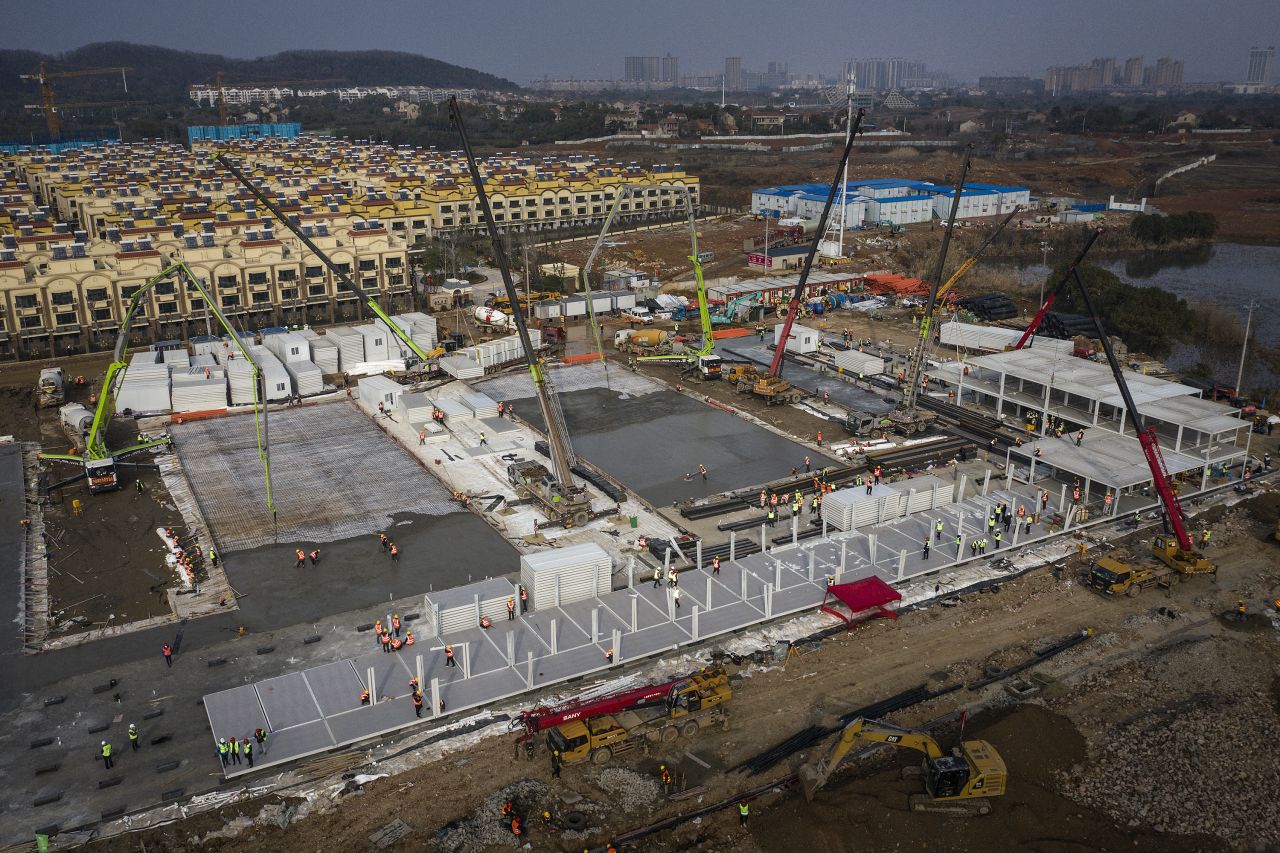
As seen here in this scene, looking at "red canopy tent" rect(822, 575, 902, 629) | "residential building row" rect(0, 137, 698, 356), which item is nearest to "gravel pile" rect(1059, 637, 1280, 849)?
"red canopy tent" rect(822, 575, 902, 629)

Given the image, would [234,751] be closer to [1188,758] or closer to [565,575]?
[565,575]

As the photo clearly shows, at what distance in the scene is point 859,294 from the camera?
4081cm

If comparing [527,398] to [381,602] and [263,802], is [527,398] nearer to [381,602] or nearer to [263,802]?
[381,602]

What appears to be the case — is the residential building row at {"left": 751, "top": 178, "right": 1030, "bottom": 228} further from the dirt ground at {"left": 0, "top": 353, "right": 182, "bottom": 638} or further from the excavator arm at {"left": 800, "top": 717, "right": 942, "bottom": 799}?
the excavator arm at {"left": 800, "top": 717, "right": 942, "bottom": 799}

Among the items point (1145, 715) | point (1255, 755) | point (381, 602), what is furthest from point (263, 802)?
point (1255, 755)

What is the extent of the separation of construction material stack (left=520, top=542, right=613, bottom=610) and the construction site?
8 cm

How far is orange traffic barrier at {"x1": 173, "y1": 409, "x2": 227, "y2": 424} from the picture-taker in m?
26.0

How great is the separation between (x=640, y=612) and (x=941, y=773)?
5983 millimetres

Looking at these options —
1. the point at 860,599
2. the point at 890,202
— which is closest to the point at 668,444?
the point at 860,599

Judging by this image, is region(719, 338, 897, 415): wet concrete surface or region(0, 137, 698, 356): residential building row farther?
region(0, 137, 698, 356): residential building row

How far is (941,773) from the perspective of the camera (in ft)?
38.3

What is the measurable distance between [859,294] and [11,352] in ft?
108

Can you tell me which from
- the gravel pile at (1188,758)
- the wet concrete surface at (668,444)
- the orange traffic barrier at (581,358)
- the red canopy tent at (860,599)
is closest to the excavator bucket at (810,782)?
the gravel pile at (1188,758)

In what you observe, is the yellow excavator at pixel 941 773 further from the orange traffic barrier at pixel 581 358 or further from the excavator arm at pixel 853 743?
the orange traffic barrier at pixel 581 358
